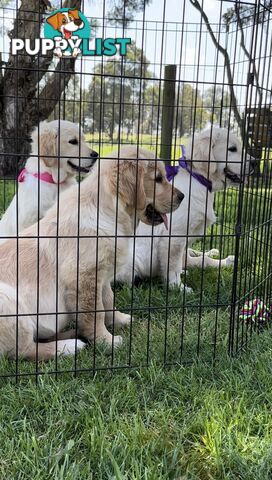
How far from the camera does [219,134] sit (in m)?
4.23

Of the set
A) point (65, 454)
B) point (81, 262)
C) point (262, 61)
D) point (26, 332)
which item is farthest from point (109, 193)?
point (65, 454)

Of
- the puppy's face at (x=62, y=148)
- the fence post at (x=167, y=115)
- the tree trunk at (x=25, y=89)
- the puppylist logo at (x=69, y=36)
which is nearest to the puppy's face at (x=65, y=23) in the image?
the puppylist logo at (x=69, y=36)

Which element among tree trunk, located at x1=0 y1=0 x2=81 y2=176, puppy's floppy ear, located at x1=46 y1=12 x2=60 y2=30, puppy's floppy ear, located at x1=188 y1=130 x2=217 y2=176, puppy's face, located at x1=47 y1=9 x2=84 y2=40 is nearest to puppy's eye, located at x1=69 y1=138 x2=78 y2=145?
puppy's floppy ear, located at x1=188 y1=130 x2=217 y2=176

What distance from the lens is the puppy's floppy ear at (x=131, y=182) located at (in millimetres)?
2832

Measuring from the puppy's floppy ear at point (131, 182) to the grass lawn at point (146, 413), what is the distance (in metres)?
0.74

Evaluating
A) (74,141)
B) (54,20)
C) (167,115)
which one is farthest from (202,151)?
(167,115)

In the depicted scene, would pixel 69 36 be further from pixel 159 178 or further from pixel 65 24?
pixel 159 178

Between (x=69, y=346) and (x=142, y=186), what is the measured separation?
1.02m

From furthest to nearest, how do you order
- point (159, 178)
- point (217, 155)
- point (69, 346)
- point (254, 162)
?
point (217, 155), point (254, 162), point (159, 178), point (69, 346)

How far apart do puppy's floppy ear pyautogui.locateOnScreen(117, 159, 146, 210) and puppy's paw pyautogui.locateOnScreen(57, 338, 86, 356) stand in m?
0.86

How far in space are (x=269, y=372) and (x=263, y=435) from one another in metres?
0.51

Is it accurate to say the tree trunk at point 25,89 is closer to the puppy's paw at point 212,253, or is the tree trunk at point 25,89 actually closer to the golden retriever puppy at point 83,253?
the puppy's paw at point 212,253

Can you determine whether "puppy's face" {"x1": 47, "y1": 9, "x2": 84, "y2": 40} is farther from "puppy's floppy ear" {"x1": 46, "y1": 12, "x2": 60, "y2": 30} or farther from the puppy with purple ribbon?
the puppy with purple ribbon

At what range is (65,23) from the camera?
19.3 feet
